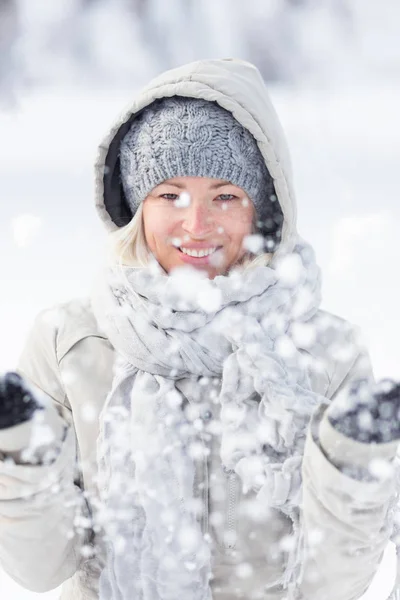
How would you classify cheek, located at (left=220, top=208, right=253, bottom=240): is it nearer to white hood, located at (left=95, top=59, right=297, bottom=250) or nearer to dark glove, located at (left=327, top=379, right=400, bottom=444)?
white hood, located at (left=95, top=59, right=297, bottom=250)

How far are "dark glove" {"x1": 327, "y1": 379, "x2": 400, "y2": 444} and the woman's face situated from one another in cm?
48

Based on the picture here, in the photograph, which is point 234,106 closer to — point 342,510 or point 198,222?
point 198,222

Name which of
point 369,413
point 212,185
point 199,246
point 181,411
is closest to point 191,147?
point 212,185

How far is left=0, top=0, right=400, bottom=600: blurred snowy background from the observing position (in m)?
1.77

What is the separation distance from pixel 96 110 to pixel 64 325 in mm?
837

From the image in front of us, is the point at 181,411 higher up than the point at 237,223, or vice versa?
the point at 237,223

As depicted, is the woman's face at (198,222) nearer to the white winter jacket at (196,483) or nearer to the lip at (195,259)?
the lip at (195,259)

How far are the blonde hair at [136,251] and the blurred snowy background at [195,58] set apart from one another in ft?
0.91

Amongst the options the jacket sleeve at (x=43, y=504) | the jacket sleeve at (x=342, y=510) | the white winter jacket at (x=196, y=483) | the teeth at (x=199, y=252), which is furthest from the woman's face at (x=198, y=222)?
the jacket sleeve at (x=342, y=510)

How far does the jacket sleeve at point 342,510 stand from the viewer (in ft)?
3.69

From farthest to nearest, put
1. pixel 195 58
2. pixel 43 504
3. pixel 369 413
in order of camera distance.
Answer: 1. pixel 195 58
2. pixel 43 504
3. pixel 369 413

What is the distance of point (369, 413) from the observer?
1076 millimetres

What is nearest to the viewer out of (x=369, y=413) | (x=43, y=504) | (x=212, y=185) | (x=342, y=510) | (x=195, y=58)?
(x=369, y=413)

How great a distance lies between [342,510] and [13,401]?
0.55 metres
